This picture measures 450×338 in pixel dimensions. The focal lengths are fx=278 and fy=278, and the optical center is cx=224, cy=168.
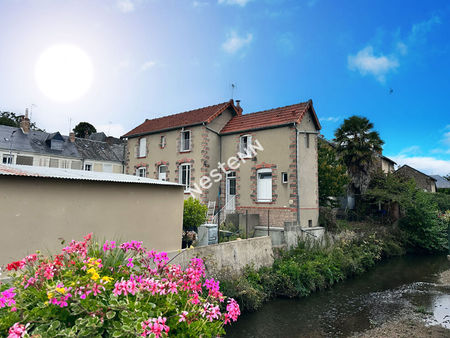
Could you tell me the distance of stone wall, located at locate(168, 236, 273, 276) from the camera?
8.74 m

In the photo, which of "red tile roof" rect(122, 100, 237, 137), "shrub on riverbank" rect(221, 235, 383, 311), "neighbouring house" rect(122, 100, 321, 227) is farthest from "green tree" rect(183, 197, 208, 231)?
"red tile roof" rect(122, 100, 237, 137)

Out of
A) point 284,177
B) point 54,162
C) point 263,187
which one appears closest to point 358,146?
point 284,177

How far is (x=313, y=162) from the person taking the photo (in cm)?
1592

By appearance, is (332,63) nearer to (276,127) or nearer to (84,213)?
(276,127)

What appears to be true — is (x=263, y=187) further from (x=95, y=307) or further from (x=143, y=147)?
(x=95, y=307)

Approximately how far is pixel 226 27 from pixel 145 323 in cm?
1379

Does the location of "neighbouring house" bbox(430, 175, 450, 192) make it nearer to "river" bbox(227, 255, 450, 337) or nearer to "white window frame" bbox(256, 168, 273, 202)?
"river" bbox(227, 255, 450, 337)

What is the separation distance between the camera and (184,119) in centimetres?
1881

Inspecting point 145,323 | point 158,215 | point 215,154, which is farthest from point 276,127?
point 145,323

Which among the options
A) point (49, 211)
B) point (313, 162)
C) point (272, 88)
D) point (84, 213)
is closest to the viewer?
point (49, 211)

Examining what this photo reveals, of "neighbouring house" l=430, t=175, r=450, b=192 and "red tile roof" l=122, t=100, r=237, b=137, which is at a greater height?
"red tile roof" l=122, t=100, r=237, b=137

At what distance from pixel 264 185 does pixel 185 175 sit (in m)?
5.33

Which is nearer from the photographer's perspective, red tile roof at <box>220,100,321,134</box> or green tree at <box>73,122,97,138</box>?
red tile roof at <box>220,100,321,134</box>

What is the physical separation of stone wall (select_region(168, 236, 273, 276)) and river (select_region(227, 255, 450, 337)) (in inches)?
63.6
